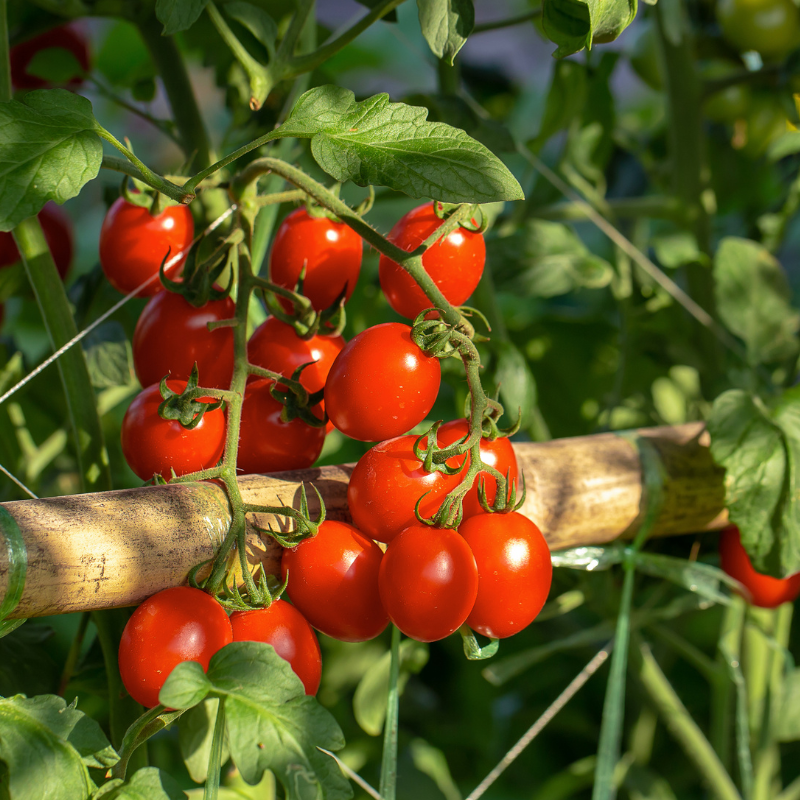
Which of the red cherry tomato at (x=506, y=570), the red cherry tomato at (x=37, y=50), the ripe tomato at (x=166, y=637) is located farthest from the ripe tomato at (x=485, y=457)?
the red cherry tomato at (x=37, y=50)

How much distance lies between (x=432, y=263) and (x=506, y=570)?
139 mm

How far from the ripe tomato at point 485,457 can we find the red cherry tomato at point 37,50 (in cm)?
49

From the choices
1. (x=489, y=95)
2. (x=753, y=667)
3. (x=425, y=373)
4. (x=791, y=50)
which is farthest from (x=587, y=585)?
(x=489, y=95)

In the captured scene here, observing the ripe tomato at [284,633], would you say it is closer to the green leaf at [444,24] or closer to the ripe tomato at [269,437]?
the ripe tomato at [269,437]

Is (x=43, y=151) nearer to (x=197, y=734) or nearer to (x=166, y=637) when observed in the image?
(x=166, y=637)

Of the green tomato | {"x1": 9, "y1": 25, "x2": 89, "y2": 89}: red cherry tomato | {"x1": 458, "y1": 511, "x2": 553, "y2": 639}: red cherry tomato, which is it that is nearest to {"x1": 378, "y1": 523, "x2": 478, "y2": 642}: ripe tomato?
{"x1": 458, "y1": 511, "x2": 553, "y2": 639}: red cherry tomato

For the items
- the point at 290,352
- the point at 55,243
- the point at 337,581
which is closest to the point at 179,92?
the point at 55,243

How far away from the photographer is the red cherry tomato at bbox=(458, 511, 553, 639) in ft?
1.01

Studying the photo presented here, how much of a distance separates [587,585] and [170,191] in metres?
0.42

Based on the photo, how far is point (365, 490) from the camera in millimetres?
319

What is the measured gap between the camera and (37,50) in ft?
1.96

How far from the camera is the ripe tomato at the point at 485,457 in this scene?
33 cm

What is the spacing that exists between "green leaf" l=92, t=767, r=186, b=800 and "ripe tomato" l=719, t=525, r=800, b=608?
1.34 ft

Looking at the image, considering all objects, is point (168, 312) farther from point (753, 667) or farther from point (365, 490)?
point (753, 667)
